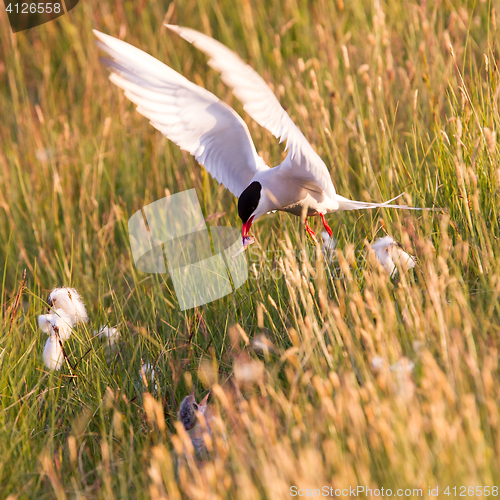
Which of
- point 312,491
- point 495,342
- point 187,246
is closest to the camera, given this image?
point 312,491

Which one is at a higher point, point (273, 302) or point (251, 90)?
point (251, 90)

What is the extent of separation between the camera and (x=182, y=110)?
2.53 m

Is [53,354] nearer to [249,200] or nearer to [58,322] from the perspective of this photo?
[58,322]

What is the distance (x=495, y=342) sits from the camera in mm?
1735

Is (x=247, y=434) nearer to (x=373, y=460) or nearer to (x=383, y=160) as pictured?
(x=373, y=460)

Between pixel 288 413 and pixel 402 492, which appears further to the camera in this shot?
pixel 288 413

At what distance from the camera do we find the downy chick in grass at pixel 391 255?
2.19 metres

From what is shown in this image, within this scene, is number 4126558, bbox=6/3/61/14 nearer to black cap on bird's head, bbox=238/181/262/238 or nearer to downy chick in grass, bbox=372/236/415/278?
black cap on bird's head, bbox=238/181/262/238

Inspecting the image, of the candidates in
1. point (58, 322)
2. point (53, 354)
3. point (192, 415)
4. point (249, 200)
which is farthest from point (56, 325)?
point (249, 200)

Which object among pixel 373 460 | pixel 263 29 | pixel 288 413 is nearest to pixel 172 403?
pixel 288 413

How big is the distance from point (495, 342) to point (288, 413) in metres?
0.69

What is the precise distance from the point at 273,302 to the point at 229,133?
1.12m

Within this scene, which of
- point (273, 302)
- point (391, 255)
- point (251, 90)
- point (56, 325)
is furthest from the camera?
point (56, 325)

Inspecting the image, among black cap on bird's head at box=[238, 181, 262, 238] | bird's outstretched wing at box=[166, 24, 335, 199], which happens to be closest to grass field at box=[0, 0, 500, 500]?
black cap on bird's head at box=[238, 181, 262, 238]
